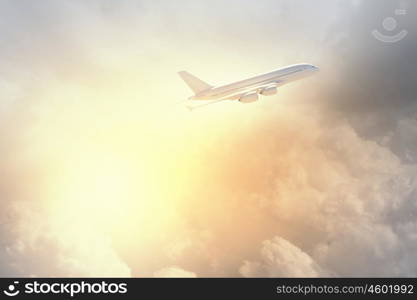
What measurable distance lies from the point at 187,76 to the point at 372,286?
18095mm

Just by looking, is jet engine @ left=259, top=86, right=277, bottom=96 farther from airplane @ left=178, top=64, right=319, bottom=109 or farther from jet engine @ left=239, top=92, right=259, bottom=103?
jet engine @ left=239, top=92, right=259, bottom=103

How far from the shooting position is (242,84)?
27375 millimetres

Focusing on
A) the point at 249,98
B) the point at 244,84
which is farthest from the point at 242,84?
the point at 249,98

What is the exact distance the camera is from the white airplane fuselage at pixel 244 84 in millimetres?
27203

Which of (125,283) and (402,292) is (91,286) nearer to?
(125,283)

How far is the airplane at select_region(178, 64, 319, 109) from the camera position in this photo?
89.3 feet

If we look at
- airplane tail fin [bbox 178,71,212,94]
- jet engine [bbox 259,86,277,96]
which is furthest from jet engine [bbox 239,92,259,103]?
airplane tail fin [bbox 178,71,212,94]

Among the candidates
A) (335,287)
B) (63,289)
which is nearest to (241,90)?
(335,287)

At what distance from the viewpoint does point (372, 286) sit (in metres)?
15.0

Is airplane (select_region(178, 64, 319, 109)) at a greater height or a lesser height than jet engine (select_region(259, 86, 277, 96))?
greater

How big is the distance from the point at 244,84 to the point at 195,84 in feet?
10.7

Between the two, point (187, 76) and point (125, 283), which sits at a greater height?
point (187, 76)

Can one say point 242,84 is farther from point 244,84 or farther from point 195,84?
point 195,84

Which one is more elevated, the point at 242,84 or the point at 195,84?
the point at 195,84
